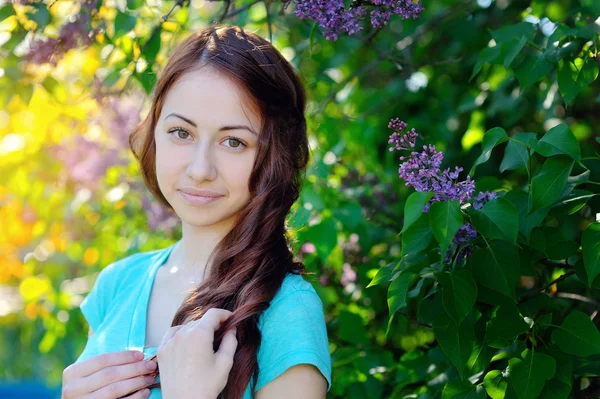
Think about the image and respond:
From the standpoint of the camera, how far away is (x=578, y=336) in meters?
1.21

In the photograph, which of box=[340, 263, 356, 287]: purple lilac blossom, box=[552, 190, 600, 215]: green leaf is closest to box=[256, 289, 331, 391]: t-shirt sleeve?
box=[552, 190, 600, 215]: green leaf

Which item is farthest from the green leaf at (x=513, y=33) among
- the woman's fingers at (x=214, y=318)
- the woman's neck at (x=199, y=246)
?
the woman's fingers at (x=214, y=318)

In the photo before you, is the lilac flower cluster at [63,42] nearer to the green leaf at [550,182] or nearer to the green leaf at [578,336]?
the green leaf at [550,182]

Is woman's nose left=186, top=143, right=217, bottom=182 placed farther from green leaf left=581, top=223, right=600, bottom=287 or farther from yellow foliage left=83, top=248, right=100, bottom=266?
yellow foliage left=83, top=248, right=100, bottom=266

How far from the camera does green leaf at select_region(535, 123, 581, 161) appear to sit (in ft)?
3.76

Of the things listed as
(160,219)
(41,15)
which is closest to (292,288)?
(41,15)

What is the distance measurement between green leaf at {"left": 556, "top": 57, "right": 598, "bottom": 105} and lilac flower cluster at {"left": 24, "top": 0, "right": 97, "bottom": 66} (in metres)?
1.21

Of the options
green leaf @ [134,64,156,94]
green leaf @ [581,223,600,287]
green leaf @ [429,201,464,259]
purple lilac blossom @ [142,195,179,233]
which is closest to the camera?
green leaf @ [429,201,464,259]

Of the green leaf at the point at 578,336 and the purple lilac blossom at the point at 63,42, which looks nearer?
the green leaf at the point at 578,336

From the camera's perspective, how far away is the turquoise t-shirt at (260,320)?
1284 mm

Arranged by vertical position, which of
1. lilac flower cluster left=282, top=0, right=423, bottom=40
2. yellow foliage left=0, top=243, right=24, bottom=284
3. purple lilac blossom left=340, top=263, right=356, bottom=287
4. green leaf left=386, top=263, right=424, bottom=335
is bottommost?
yellow foliage left=0, top=243, right=24, bottom=284

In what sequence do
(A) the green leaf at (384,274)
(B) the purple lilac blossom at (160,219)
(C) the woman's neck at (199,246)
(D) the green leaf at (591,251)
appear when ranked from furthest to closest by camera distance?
(B) the purple lilac blossom at (160,219), (C) the woman's neck at (199,246), (A) the green leaf at (384,274), (D) the green leaf at (591,251)

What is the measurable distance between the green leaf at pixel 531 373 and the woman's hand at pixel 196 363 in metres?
0.51

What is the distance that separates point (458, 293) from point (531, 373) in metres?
0.20
